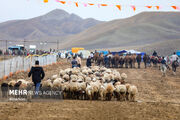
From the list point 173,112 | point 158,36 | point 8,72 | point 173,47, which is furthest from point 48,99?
point 158,36

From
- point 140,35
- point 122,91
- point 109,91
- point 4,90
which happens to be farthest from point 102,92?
point 140,35

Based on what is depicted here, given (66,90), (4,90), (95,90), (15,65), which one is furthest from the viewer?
(15,65)

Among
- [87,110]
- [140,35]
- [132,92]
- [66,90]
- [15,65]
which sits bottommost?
[87,110]

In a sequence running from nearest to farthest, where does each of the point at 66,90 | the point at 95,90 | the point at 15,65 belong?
the point at 95,90 → the point at 66,90 → the point at 15,65

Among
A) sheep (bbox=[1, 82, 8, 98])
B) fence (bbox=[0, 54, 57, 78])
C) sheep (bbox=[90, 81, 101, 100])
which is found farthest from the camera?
fence (bbox=[0, 54, 57, 78])

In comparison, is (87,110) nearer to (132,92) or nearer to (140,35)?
(132,92)

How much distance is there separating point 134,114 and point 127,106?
132 centimetres

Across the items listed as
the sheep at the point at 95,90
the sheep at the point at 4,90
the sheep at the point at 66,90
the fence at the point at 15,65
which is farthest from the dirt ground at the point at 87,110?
the fence at the point at 15,65

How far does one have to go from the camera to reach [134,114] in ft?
30.8

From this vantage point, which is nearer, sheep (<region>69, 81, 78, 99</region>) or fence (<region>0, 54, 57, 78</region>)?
sheep (<region>69, 81, 78, 99</region>)

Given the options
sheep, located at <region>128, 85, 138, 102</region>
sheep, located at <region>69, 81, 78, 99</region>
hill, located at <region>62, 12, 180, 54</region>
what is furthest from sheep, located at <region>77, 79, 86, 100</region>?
hill, located at <region>62, 12, 180, 54</region>

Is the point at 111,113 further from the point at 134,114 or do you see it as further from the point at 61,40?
the point at 61,40

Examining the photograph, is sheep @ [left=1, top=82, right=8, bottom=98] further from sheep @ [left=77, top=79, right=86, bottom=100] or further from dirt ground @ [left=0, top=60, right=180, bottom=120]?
sheep @ [left=77, top=79, right=86, bottom=100]

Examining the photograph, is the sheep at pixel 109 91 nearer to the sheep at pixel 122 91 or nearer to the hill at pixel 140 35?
the sheep at pixel 122 91
